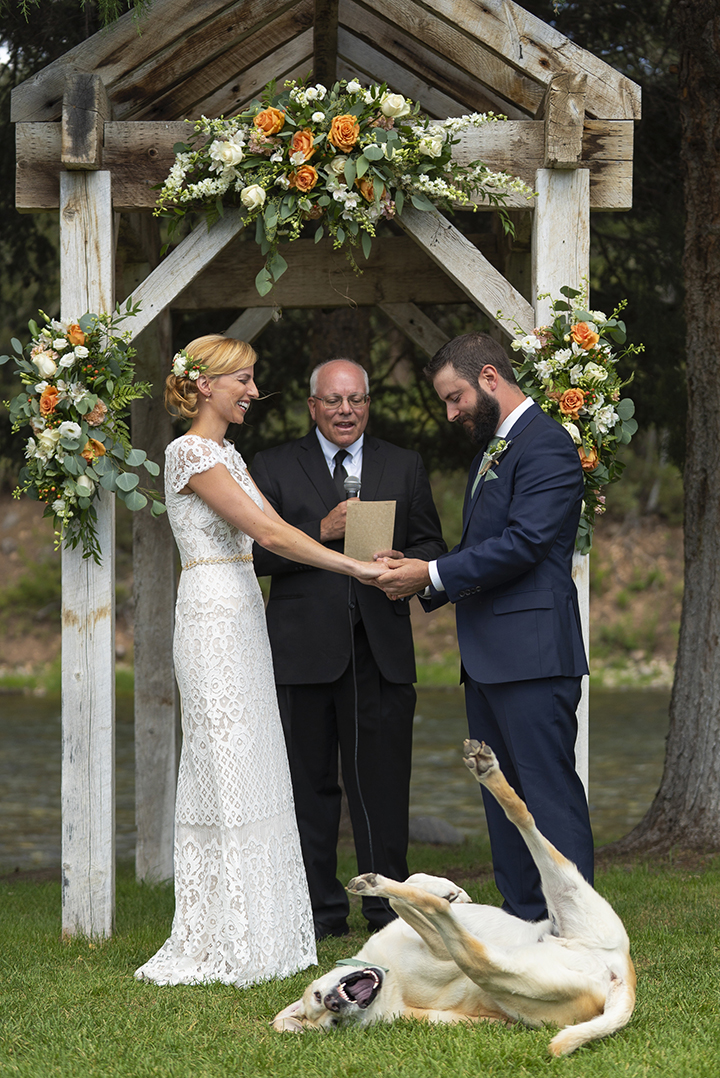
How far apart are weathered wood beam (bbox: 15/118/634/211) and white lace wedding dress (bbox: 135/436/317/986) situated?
46.1 inches

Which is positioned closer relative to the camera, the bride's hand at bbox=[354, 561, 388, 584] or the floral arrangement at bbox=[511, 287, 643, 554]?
the bride's hand at bbox=[354, 561, 388, 584]

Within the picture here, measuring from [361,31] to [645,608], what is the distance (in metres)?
16.7

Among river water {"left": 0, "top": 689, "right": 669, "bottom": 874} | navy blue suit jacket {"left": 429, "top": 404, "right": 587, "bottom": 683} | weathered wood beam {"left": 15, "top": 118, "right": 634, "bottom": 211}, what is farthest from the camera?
river water {"left": 0, "top": 689, "right": 669, "bottom": 874}

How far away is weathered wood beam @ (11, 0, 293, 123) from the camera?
420 centimetres

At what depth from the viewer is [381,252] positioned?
5.70 m

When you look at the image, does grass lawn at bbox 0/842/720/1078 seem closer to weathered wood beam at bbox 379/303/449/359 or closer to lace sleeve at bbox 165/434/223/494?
lace sleeve at bbox 165/434/223/494

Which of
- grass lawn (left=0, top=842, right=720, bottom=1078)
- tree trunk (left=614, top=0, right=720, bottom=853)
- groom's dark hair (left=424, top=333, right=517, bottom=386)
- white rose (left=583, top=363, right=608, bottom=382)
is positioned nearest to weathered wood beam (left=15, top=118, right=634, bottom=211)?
white rose (left=583, top=363, right=608, bottom=382)

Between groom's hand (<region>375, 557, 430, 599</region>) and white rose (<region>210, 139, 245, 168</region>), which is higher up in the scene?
white rose (<region>210, 139, 245, 168</region>)

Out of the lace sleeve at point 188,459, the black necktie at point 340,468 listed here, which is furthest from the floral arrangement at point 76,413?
the black necktie at point 340,468

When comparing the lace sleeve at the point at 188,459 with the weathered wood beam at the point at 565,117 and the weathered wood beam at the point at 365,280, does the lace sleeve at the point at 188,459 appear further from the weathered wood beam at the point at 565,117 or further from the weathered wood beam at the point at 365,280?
Answer: the weathered wood beam at the point at 365,280

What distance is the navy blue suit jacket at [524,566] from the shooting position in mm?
3508

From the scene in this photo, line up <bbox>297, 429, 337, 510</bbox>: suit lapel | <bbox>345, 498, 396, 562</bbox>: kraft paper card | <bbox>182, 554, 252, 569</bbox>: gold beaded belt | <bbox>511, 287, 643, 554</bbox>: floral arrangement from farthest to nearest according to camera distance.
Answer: <bbox>297, 429, 337, 510</bbox>: suit lapel → <bbox>511, 287, 643, 554</bbox>: floral arrangement → <bbox>345, 498, 396, 562</bbox>: kraft paper card → <bbox>182, 554, 252, 569</bbox>: gold beaded belt

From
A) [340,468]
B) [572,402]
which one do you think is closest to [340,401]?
[340,468]

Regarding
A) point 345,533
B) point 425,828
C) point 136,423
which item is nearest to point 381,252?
point 136,423
